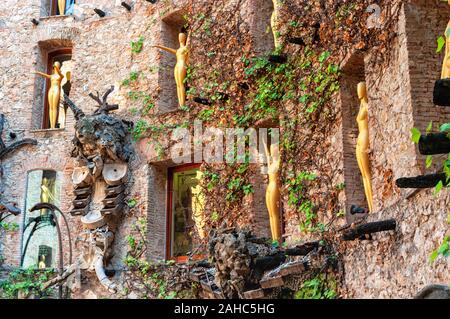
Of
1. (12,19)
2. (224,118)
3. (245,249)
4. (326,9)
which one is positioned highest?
(12,19)

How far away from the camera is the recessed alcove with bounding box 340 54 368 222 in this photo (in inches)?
366

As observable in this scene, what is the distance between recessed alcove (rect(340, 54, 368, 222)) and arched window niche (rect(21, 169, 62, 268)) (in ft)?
22.5

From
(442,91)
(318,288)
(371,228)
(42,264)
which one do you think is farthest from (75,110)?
(442,91)

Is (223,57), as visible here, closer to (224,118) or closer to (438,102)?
(224,118)

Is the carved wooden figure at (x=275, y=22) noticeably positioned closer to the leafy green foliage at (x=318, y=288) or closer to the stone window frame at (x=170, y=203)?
the stone window frame at (x=170, y=203)

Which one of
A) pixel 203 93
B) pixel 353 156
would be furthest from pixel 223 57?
pixel 353 156

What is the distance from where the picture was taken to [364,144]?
8.77 metres

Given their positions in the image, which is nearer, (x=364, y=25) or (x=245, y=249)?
(x=364, y=25)

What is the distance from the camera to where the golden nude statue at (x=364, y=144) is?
8.69 m

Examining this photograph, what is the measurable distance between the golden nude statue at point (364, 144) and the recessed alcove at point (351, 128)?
470 mm

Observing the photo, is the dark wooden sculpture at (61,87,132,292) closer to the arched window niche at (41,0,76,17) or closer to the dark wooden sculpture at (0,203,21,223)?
the dark wooden sculpture at (0,203,21,223)

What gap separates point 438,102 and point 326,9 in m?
5.41

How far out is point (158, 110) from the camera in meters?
13.5

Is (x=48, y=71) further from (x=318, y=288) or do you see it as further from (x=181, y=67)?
(x=318, y=288)
